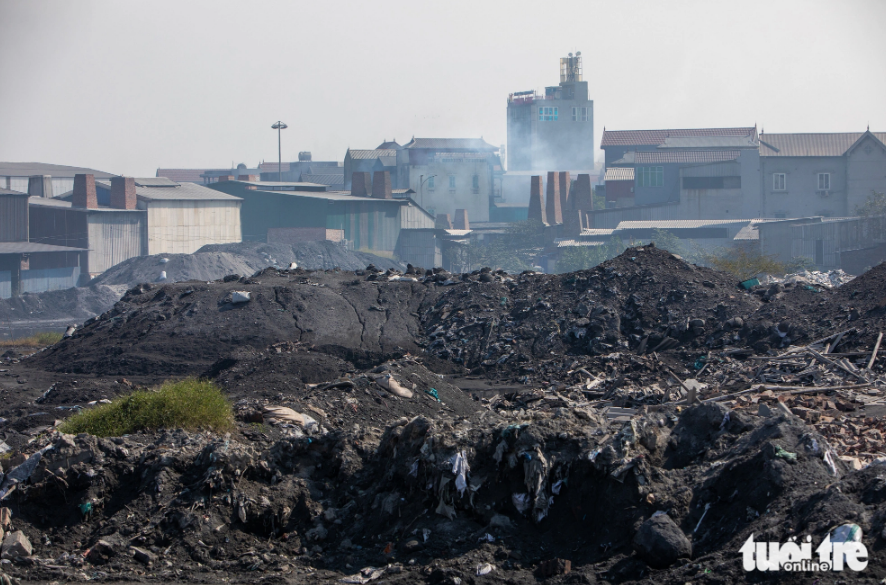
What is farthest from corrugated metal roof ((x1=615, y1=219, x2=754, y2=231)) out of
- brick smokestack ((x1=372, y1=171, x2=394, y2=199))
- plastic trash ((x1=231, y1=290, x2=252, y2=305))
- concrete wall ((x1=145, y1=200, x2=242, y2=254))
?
plastic trash ((x1=231, y1=290, x2=252, y2=305))

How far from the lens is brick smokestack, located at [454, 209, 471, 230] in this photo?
46.4 m

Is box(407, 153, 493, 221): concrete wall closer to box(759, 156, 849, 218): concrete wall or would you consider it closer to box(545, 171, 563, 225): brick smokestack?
box(545, 171, 563, 225): brick smokestack

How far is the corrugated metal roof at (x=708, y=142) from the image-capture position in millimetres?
47031

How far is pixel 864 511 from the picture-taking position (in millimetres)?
4699

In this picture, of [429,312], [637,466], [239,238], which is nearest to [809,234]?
[429,312]

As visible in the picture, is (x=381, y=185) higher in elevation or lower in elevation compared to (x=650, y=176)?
lower

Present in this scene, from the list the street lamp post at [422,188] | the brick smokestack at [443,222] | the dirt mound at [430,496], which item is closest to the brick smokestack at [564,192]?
the brick smokestack at [443,222]

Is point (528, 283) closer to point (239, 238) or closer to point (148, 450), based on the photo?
point (148, 450)

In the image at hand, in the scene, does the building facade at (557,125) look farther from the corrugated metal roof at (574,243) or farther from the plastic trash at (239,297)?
the plastic trash at (239,297)

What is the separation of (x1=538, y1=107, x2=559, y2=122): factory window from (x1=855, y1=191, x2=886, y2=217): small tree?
31072 millimetres

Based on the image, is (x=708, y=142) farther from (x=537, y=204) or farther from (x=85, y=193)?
(x=85, y=193)

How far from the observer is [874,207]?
38656 mm

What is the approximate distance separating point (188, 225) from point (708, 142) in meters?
30.9

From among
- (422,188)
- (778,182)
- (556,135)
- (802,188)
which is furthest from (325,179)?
(802,188)
